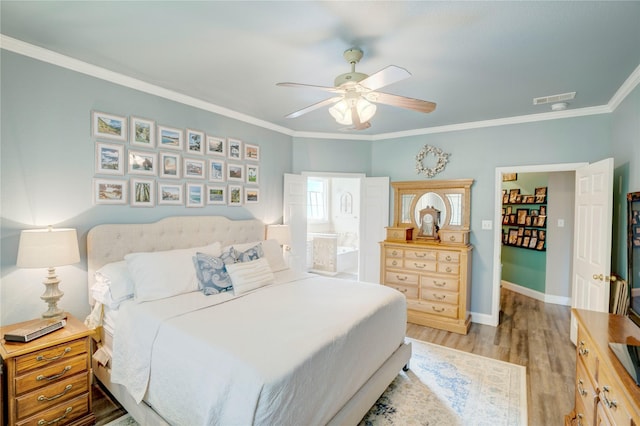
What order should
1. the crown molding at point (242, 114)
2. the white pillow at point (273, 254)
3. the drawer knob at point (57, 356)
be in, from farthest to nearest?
1. the white pillow at point (273, 254)
2. the crown molding at point (242, 114)
3. the drawer knob at point (57, 356)

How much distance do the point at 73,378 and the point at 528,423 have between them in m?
3.12

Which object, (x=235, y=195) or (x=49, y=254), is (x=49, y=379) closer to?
(x=49, y=254)

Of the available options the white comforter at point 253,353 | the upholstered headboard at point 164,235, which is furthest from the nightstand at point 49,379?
the upholstered headboard at point 164,235

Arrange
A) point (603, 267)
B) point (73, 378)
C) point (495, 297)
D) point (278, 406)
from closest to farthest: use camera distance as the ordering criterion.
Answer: point (278, 406)
point (73, 378)
point (603, 267)
point (495, 297)

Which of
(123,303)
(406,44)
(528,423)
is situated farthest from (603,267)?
(123,303)

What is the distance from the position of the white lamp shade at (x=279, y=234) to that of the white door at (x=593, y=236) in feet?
10.6

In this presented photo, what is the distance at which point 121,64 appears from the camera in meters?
2.51

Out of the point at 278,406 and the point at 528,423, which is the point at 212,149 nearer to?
the point at 278,406

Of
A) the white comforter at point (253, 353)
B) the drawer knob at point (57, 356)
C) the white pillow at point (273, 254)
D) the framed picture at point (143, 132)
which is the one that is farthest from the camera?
the white pillow at point (273, 254)

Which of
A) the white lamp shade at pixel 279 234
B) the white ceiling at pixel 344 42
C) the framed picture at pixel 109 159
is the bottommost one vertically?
the white lamp shade at pixel 279 234

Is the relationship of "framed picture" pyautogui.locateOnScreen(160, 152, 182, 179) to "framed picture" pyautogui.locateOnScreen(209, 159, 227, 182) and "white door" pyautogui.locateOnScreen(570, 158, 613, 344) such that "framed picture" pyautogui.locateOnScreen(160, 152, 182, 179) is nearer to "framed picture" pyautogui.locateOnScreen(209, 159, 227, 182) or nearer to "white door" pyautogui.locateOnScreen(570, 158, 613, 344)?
"framed picture" pyautogui.locateOnScreen(209, 159, 227, 182)

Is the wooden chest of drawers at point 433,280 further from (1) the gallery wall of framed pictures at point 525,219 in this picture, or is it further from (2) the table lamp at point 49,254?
(2) the table lamp at point 49,254

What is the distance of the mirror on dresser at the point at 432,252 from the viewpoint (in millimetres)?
3785

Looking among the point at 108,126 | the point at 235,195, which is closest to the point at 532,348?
the point at 235,195
